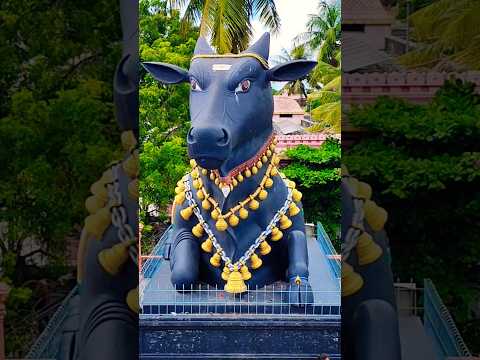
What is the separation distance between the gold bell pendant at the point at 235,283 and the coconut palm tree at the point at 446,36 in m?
1.84

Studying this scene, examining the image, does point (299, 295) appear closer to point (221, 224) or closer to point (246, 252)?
point (246, 252)

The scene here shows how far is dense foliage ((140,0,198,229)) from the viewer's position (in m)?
2.83

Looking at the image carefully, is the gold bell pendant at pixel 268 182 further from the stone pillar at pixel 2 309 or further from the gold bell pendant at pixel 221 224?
the stone pillar at pixel 2 309

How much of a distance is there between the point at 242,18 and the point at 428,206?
1928mm

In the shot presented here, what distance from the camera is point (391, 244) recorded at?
12.8 ft

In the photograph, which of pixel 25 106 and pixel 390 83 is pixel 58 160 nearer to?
pixel 25 106

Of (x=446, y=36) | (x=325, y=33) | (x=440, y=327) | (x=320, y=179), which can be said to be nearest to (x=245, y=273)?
(x=320, y=179)

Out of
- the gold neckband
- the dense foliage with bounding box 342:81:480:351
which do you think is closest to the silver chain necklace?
the gold neckband

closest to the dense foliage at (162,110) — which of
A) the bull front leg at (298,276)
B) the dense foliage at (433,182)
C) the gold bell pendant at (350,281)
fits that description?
the bull front leg at (298,276)

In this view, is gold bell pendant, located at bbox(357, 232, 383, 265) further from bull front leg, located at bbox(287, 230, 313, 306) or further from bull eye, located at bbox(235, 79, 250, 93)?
bull eye, located at bbox(235, 79, 250, 93)

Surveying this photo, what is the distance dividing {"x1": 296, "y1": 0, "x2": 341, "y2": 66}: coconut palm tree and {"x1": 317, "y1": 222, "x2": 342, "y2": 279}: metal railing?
2.62ft

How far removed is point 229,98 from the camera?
2553 millimetres

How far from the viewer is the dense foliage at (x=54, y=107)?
332 centimetres

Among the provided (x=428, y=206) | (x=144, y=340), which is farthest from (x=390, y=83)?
(x=144, y=340)
